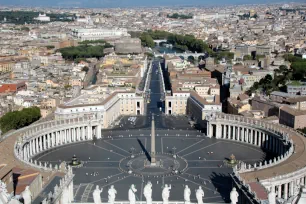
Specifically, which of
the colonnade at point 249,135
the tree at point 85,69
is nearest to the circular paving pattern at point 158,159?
the colonnade at point 249,135

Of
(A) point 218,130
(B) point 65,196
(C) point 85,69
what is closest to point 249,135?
(A) point 218,130

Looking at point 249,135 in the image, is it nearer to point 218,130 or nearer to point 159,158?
point 218,130

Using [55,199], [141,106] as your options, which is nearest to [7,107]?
[141,106]

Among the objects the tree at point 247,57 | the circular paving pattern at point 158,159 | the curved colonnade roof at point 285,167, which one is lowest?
the tree at point 247,57

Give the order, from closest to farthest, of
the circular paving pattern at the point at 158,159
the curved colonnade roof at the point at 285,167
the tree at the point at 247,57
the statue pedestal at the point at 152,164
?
1. the curved colonnade roof at the point at 285,167
2. the circular paving pattern at the point at 158,159
3. the statue pedestal at the point at 152,164
4. the tree at the point at 247,57

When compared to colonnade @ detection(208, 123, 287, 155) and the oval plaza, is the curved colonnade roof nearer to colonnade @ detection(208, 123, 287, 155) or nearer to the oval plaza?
the oval plaza

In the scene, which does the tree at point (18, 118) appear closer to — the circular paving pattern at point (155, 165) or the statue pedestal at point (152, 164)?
the circular paving pattern at point (155, 165)

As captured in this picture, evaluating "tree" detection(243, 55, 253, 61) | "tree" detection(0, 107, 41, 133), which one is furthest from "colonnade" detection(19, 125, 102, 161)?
"tree" detection(243, 55, 253, 61)

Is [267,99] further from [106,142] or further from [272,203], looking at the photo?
[272,203]
